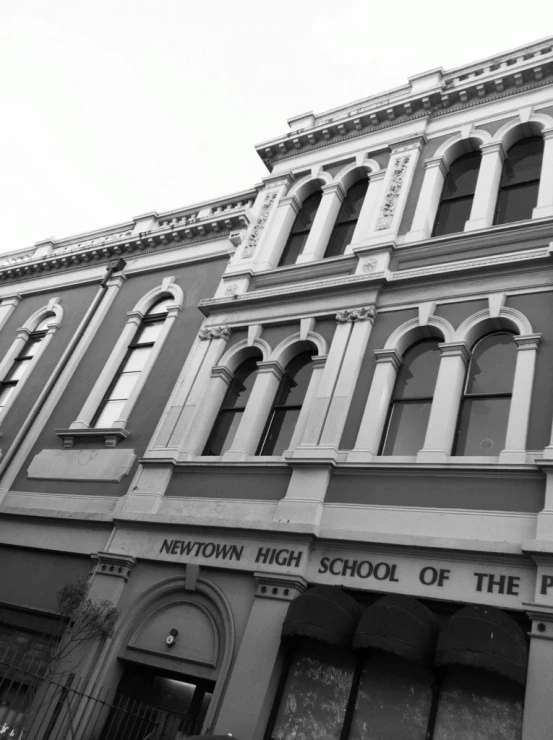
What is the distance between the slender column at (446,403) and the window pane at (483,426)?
0.19 meters

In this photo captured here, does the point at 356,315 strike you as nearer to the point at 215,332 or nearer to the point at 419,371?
the point at 419,371

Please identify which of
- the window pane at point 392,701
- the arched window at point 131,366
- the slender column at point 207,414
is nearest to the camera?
the window pane at point 392,701

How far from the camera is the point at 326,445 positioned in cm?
1144

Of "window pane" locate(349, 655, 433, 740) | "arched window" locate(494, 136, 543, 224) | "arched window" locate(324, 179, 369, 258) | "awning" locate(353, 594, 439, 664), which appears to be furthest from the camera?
"arched window" locate(324, 179, 369, 258)

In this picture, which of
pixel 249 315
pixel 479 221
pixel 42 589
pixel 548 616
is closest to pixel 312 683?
pixel 548 616

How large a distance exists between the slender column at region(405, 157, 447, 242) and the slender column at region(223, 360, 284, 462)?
401 cm

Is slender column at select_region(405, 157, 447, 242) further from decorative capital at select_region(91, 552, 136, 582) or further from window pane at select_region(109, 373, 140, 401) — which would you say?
decorative capital at select_region(91, 552, 136, 582)

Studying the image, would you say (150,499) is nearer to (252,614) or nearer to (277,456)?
(277,456)

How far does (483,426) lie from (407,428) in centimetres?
132

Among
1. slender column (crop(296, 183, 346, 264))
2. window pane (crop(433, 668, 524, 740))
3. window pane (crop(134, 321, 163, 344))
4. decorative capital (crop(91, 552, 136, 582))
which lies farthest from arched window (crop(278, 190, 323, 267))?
window pane (crop(433, 668, 524, 740))

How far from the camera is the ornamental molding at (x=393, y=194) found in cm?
1453

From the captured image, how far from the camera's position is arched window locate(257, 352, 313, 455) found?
42.3 feet

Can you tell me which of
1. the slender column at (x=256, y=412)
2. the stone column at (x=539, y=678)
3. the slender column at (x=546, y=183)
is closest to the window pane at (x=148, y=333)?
the slender column at (x=256, y=412)

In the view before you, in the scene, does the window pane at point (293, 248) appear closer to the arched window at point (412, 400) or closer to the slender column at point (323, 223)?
the slender column at point (323, 223)
